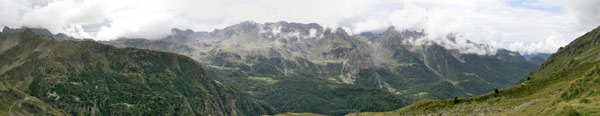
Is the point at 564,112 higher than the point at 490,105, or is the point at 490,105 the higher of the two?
the point at 564,112

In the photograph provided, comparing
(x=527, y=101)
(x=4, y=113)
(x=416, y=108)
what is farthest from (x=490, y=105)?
(x=4, y=113)

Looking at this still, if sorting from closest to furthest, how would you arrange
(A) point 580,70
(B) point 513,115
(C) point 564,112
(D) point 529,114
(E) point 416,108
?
1. (C) point 564,112
2. (D) point 529,114
3. (B) point 513,115
4. (A) point 580,70
5. (E) point 416,108

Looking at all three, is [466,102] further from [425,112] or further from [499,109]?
[499,109]

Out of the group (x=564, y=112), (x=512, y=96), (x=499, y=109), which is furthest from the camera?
(x=512, y=96)

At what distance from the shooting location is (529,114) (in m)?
58.3

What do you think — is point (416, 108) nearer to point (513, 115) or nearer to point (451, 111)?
point (451, 111)

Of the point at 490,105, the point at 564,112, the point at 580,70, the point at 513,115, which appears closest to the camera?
the point at 564,112

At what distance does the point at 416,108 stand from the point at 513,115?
56.2 m

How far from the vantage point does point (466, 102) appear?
108062 millimetres

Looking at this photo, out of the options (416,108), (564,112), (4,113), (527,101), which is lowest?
(4,113)

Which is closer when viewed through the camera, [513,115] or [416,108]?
[513,115]

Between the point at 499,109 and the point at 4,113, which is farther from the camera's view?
the point at 4,113

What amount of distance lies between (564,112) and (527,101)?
53.9 metres

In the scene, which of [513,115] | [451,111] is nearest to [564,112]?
[513,115]
